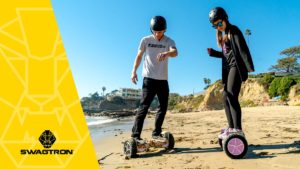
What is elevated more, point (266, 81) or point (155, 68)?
point (266, 81)

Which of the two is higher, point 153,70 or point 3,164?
point 153,70

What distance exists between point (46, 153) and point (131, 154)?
3.60 ft

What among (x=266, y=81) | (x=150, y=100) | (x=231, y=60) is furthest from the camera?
(x=266, y=81)

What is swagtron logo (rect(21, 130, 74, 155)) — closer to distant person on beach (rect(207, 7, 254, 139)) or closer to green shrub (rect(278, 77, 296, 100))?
distant person on beach (rect(207, 7, 254, 139))

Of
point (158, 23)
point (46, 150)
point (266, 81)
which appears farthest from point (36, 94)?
point (266, 81)

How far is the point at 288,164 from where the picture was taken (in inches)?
126

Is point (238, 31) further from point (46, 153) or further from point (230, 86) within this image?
point (46, 153)

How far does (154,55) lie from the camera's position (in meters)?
→ 4.77

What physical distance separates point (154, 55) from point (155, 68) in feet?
0.69

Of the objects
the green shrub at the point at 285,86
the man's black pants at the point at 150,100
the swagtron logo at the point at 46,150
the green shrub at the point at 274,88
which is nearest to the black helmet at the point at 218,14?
the man's black pants at the point at 150,100

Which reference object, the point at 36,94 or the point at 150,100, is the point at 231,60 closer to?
the point at 150,100

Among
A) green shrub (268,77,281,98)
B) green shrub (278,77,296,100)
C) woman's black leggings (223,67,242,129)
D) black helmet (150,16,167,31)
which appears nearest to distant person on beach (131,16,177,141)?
black helmet (150,16,167,31)

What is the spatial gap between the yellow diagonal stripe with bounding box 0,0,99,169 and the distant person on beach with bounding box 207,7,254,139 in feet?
6.49

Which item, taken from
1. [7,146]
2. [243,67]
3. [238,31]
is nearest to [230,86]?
[243,67]
